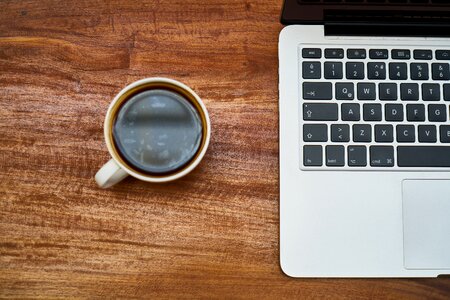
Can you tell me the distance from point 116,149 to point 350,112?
0.82 feet

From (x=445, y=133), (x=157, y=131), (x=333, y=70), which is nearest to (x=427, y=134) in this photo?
(x=445, y=133)

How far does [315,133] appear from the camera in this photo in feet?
1.99

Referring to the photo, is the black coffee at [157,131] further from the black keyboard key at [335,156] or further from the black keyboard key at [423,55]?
the black keyboard key at [423,55]

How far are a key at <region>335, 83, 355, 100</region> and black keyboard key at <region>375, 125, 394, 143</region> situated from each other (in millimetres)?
43

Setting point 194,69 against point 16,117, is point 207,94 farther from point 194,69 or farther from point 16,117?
point 16,117

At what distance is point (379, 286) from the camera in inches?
24.0

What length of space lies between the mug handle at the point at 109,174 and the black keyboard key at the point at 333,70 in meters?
0.24

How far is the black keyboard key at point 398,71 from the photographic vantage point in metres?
0.62

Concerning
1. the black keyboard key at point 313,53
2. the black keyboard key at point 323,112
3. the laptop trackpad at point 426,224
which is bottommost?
the laptop trackpad at point 426,224

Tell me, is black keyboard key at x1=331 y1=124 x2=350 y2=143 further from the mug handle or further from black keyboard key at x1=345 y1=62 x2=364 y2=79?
the mug handle

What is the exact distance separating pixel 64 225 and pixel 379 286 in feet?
1.13

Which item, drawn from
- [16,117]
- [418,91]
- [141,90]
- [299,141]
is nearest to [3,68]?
[16,117]

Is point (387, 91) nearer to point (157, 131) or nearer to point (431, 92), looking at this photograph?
point (431, 92)

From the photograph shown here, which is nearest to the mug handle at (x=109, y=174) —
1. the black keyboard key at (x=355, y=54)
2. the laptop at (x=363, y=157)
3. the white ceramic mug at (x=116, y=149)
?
the white ceramic mug at (x=116, y=149)
